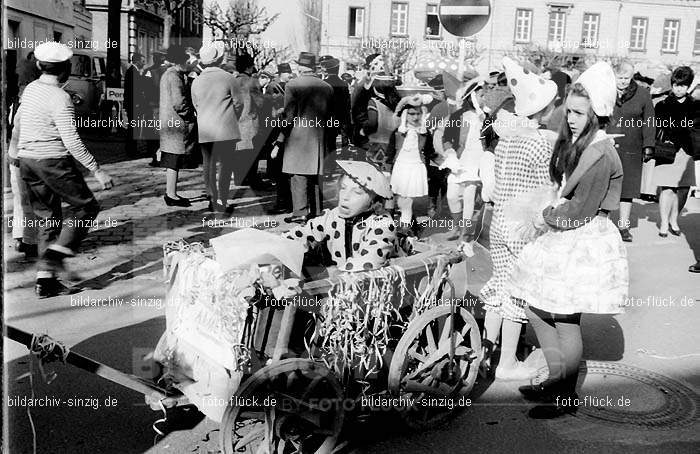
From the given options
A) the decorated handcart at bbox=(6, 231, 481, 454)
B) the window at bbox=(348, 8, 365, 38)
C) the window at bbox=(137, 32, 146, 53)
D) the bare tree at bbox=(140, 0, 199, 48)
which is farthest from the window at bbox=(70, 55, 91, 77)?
the decorated handcart at bbox=(6, 231, 481, 454)

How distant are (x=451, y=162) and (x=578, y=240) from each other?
3828 mm

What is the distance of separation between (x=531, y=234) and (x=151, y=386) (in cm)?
200

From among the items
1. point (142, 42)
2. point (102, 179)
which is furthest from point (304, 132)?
point (142, 42)

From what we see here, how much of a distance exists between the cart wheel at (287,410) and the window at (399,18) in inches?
187

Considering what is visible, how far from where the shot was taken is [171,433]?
3.39 m

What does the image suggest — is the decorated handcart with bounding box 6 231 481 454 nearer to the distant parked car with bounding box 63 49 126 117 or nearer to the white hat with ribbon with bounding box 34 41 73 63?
the white hat with ribbon with bounding box 34 41 73 63

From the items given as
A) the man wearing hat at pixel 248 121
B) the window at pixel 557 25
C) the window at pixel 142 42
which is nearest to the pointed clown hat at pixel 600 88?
the window at pixel 557 25

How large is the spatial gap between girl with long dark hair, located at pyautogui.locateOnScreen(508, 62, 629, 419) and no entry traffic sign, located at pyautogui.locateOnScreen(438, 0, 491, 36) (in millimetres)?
2269

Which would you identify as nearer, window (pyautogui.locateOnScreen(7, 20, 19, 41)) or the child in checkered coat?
the child in checkered coat

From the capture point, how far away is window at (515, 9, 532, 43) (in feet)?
24.1

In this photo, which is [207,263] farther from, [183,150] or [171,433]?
[183,150]

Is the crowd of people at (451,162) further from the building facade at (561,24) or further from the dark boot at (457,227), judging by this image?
the building facade at (561,24)

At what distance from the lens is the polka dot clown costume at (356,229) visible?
141 inches

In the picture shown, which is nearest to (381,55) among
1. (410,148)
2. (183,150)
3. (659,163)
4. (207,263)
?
(410,148)
